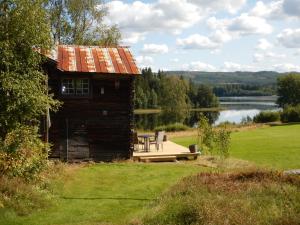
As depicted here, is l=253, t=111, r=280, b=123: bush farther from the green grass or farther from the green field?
the green field

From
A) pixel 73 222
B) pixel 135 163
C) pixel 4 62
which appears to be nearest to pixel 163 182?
pixel 135 163

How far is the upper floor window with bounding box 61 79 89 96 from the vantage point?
80.3 feet

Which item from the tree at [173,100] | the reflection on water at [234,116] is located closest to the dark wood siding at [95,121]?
the reflection on water at [234,116]

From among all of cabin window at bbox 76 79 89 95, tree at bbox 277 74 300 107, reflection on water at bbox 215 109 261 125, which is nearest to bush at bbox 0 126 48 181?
cabin window at bbox 76 79 89 95

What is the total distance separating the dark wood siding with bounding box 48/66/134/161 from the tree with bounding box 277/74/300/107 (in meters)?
90.6

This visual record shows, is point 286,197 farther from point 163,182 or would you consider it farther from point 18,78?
point 18,78

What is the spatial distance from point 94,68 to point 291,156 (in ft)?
42.9

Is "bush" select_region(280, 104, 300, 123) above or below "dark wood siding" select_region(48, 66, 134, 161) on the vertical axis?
below

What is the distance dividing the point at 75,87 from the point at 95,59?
2159 mm

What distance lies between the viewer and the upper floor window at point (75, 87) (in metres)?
24.5

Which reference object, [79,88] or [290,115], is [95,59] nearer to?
[79,88]

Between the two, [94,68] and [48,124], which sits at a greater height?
[94,68]

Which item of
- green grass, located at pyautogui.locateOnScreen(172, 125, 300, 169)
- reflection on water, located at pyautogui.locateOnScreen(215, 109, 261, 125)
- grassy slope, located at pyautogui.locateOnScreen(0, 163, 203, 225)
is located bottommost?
reflection on water, located at pyautogui.locateOnScreen(215, 109, 261, 125)

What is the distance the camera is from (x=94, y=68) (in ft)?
80.3
